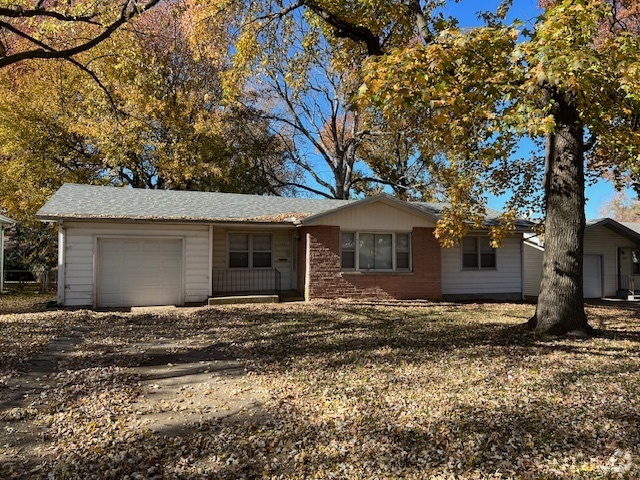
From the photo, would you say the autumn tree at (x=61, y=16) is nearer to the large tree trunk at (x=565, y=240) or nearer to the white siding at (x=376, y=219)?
the white siding at (x=376, y=219)

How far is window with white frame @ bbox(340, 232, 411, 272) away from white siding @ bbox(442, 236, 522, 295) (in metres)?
1.75

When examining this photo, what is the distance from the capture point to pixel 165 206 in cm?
1434

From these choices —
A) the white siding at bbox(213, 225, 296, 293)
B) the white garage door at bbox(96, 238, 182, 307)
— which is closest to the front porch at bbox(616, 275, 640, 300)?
the white siding at bbox(213, 225, 296, 293)

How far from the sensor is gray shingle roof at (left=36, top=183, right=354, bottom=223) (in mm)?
12359

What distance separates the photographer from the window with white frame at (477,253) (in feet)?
54.0

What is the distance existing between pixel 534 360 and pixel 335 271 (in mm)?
8347

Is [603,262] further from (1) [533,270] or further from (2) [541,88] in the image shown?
(2) [541,88]

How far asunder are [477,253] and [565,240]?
8.37 metres

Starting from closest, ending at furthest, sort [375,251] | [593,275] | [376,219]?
[376,219] → [375,251] → [593,275]

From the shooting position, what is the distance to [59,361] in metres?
6.65

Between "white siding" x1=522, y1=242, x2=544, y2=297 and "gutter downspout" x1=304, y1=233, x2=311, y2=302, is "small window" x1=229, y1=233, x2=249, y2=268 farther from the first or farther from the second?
"white siding" x1=522, y1=242, x2=544, y2=297

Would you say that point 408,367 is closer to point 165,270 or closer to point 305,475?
point 305,475

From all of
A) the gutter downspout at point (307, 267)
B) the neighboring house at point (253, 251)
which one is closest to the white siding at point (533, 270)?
the neighboring house at point (253, 251)

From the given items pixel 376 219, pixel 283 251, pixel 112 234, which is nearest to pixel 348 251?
pixel 376 219
